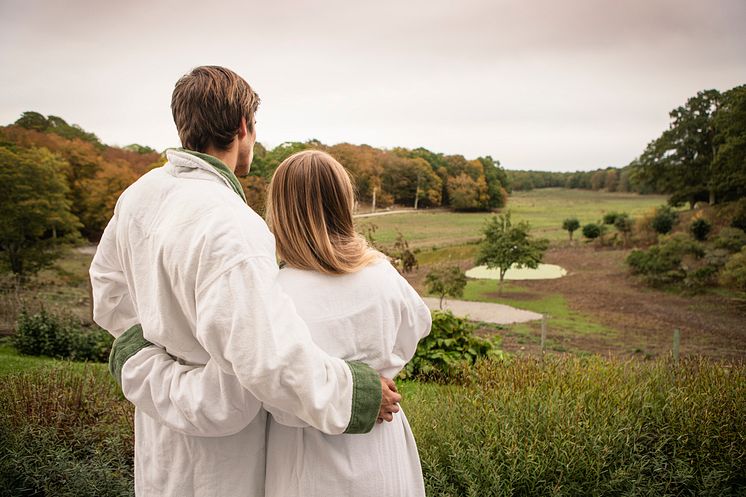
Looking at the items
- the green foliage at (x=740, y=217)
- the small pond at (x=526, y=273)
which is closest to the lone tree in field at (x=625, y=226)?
the small pond at (x=526, y=273)

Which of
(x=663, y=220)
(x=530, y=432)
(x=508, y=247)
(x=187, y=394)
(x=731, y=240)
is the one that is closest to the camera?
(x=187, y=394)

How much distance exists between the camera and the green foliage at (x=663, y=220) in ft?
87.5

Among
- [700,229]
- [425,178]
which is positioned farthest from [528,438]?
[425,178]

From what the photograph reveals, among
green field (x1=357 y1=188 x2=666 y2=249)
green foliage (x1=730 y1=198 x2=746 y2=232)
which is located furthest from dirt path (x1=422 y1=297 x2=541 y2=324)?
green foliage (x1=730 y1=198 x2=746 y2=232)

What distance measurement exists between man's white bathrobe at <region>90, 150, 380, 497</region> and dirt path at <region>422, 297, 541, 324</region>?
13926 mm

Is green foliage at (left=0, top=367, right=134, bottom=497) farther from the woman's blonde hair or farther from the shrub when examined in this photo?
the shrub

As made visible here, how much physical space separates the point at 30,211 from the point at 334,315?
19.0 meters

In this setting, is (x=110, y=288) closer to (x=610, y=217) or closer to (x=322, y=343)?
(x=322, y=343)

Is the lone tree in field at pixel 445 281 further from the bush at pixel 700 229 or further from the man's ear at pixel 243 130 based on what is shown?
the bush at pixel 700 229

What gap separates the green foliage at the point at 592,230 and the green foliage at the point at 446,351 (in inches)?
1002

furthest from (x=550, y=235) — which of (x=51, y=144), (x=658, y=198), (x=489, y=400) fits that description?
(x=489, y=400)

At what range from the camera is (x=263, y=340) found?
39.4 inches

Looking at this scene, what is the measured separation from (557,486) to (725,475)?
1289 millimetres

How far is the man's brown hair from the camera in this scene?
1263 mm
